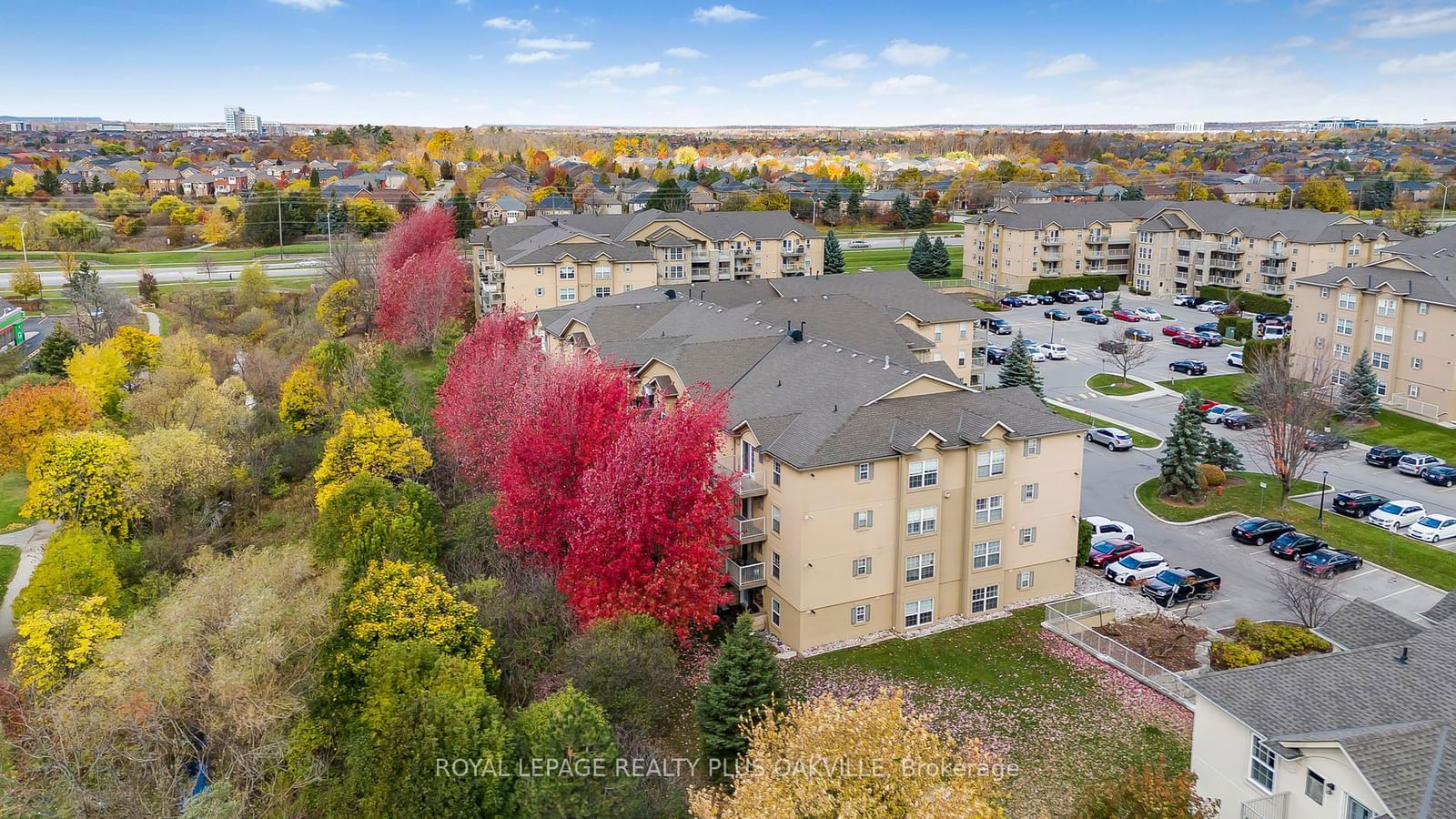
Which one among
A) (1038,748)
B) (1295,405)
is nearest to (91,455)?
(1038,748)

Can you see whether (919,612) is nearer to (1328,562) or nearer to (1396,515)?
(1328,562)

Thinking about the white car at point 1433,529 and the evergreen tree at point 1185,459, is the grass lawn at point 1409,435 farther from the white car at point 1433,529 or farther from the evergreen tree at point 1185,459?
the evergreen tree at point 1185,459

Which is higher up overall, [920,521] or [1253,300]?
[1253,300]

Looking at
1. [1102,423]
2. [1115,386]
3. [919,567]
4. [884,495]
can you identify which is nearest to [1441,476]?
[1102,423]

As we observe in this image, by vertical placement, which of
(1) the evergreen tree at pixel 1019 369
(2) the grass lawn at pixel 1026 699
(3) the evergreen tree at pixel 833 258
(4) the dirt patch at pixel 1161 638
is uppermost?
(3) the evergreen tree at pixel 833 258

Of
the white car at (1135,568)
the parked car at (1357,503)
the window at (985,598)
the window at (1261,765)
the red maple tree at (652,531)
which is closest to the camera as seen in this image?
the window at (1261,765)

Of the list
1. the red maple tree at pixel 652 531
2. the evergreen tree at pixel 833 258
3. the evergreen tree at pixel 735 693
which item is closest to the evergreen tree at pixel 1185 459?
the red maple tree at pixel 652 531

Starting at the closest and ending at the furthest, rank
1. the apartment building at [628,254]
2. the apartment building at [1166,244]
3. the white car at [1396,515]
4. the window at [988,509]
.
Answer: the window at [988,509] → the white car at [1396,515] → the apartment building at [628,254] → the apartment building at [1166,244]

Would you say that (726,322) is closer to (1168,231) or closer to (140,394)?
(140,394)
